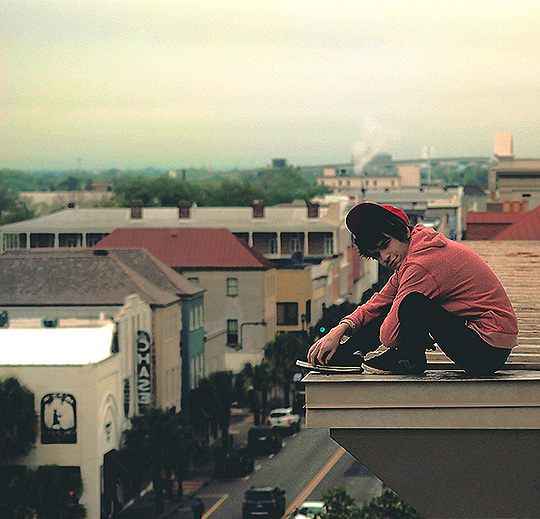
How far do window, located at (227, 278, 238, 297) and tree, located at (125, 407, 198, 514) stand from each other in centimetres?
3731

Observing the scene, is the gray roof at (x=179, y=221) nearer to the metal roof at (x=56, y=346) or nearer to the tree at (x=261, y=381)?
the tree at (x=261, y=381)

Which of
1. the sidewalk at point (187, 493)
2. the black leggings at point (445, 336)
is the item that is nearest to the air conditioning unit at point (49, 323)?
the sidewalk at point (187, 493)

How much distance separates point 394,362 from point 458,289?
786 mm

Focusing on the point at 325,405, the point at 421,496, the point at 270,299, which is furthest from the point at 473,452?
the point at 270,299

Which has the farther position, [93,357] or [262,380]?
[262,380]

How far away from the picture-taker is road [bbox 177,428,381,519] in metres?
67.2

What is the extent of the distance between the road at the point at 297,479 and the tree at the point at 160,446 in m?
1.98

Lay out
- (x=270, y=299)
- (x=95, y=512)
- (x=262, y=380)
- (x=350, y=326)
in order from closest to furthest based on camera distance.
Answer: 1. (x=350, y=326)
2. (x=95, y=512)
3. (x=262, y=380)
4. (x=270, y=299)

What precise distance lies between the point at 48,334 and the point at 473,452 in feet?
185

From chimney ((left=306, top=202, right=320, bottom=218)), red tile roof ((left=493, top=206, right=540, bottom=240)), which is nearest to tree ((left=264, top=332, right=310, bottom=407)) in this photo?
chimney ((left=306, top=202, right=320, bottom=218))

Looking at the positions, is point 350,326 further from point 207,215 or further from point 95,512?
point 207,215

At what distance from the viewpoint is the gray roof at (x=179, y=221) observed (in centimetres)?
13462

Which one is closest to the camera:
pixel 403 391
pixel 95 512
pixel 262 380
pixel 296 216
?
pixel 403 391

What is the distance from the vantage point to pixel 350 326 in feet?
39.4
